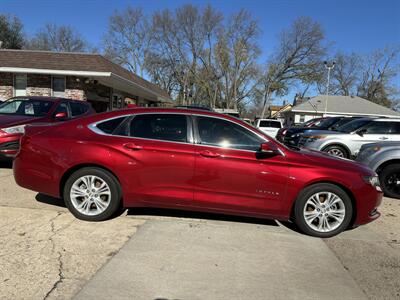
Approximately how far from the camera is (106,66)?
18844 millimetres

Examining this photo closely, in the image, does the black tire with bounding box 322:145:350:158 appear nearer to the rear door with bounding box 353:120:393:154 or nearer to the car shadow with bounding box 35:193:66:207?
the rear door with bounding box 353:120:393:154

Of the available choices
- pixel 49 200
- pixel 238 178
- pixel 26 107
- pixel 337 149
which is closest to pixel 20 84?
pixel 26 107

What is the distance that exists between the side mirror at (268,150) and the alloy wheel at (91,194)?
211 centimetres

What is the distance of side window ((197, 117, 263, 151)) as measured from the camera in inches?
201

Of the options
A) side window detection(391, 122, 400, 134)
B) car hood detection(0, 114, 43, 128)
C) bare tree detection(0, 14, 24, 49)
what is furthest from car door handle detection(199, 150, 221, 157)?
bare tree detection(0, 14, 24, 49)

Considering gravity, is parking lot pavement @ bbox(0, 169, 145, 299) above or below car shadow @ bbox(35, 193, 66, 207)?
below

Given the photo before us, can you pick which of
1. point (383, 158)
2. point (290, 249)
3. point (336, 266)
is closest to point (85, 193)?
point (290, 249)

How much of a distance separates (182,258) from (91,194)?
1755mm

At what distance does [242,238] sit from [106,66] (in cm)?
1582

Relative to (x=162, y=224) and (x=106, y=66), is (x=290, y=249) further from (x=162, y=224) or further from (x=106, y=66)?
(x=106, y=66)

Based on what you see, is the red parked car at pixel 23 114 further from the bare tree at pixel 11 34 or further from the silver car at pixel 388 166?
the bare tree at pixel 11 34

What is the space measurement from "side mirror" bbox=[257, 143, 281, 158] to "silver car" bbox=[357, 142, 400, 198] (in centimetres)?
417

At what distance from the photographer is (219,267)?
3.98m

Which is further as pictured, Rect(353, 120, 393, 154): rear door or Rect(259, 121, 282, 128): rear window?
Rect(259, 121, 282, 128): rear window
